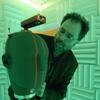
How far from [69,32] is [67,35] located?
0.02m

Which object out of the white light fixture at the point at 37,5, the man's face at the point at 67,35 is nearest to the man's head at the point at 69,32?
the man's face at the point at 67,35

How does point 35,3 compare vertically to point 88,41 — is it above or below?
above

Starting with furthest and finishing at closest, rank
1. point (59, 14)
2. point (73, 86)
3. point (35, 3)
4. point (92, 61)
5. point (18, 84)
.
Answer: point (35, 3), point (59, 14), point (73, 86), point (92, 61), point (18, 84)

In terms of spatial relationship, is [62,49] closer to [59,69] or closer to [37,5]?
[59,69]

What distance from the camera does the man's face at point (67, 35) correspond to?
128 centimetres

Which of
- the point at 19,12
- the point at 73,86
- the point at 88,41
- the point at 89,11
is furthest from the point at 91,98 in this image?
the point at 19,12

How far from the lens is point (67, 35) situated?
4.24 feet

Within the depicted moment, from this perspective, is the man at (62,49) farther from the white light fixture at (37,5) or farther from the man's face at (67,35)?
the white light fixture at (37,5)

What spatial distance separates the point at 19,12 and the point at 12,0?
143 millimetres

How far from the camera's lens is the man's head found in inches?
50.3

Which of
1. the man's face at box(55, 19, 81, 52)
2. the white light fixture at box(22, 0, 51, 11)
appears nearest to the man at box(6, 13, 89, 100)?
the man's face at box(55, 19, 81, 52)

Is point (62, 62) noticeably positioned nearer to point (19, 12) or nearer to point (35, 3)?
point (19, 12)

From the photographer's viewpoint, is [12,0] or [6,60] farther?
A: [12,0]

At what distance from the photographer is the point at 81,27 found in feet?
4.40
